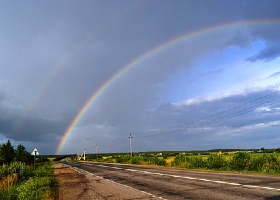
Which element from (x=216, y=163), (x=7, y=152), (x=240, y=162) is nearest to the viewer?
(x=240, y=162)

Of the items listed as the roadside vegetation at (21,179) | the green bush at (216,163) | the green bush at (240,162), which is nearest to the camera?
the roadside vegetation at (21,179)

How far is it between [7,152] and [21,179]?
146 feet


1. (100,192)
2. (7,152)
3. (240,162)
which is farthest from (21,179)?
(7,152)

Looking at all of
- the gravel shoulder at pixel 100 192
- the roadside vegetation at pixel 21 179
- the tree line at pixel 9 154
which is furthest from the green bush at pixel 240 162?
the tree line at pixel 9 154

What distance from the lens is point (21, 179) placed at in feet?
99.1

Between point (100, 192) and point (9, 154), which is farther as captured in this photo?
point (9, 154)

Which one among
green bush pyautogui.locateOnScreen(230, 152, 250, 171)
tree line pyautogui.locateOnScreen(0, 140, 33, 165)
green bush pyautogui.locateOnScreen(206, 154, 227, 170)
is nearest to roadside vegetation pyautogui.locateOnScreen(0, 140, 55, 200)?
tree line pyautogui.locateOnScreen(0, 140, 33, 165)

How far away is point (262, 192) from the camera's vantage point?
13.4 m

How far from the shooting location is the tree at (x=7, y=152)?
229 ft

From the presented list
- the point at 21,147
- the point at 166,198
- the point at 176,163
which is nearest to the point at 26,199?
the point at 166,198

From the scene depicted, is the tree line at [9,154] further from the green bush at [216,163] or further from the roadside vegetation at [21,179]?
the green bush at [216,163]

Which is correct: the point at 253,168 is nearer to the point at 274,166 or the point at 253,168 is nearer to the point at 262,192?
the point at 274,166

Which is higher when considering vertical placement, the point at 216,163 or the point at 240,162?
the point at 240,162

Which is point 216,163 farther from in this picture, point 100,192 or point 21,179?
point 100,192
